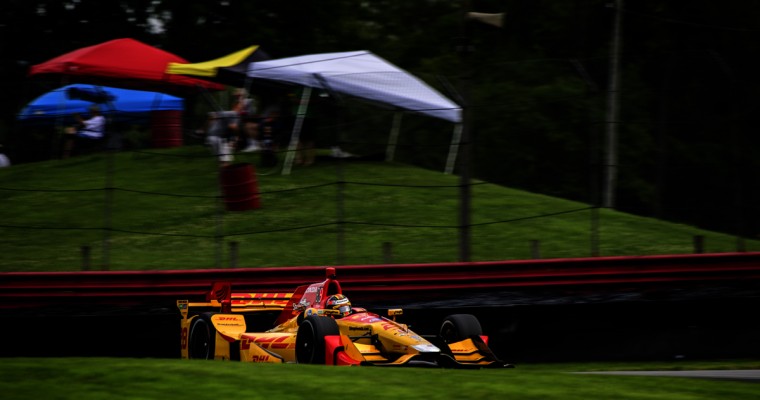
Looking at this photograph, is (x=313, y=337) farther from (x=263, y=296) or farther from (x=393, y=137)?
(x=393, y=137)

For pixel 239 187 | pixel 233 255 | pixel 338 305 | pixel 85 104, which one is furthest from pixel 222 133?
pixel 338 305

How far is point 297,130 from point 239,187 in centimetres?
136

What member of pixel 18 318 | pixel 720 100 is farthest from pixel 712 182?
pixel 18 318

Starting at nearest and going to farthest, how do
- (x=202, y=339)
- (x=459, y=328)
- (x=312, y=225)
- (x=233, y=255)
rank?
(x=459, y=328), (x=202, y=339), (x=233, y=255), (x=312, y=225)

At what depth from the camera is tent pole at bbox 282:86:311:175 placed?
15.3m

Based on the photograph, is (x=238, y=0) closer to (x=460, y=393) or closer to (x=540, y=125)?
(x=540, y=125)

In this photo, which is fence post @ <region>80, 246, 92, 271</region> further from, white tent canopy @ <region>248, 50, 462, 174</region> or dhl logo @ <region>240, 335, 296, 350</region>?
white tent canopy @ <region>248, 50, 462, 174</region>

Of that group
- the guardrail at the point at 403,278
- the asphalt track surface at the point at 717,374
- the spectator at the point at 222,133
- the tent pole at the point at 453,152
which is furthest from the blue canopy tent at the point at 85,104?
the asphalt track surface at the point at 717,374

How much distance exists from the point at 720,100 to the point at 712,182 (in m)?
0.96

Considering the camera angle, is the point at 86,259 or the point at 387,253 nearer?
the point at 387,253

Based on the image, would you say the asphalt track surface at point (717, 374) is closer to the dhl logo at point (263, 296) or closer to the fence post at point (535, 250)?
the fence post at point (535, 250)

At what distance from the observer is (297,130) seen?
50.1ft

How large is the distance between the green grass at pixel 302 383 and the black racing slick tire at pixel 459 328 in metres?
1.81

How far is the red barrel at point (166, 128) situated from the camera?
17.0 m
